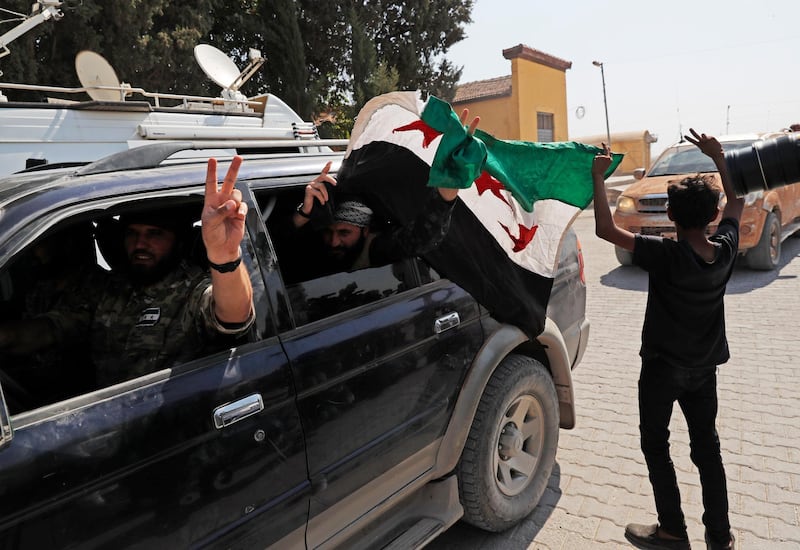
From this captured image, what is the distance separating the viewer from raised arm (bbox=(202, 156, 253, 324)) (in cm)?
157

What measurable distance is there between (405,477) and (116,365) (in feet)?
3.84

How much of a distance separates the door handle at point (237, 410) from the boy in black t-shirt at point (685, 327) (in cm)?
152

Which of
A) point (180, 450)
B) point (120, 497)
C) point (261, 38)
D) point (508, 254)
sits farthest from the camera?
point (261, 38)

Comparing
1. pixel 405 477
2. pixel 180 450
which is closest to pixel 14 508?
pixel 180 450

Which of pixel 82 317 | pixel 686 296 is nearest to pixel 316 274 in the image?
pixel 82 317

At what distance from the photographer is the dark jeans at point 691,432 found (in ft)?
7.84

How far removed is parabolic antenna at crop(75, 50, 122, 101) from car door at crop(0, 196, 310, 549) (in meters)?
4.73

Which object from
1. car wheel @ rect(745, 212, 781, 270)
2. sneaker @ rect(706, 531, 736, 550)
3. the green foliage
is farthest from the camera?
the green foliage

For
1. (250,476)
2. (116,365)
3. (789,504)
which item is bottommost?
(789,504)

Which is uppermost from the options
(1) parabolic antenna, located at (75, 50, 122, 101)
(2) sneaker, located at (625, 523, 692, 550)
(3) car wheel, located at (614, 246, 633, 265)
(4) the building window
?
(4) the building window

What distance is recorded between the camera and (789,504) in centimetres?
278

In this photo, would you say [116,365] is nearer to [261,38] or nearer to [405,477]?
[405,477]

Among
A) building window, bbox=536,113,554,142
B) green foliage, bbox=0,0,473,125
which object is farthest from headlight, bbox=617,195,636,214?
building window, bbox=536,113,554,142

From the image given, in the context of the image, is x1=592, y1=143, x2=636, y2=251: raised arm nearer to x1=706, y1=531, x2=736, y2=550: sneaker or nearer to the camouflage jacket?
x1=706, y1=531, x2=736, y2=550: sneaker
